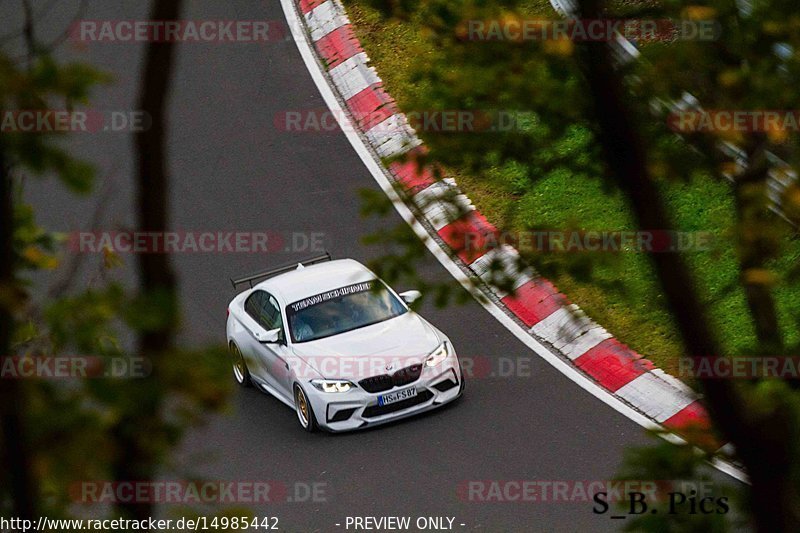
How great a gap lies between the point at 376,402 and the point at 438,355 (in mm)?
747

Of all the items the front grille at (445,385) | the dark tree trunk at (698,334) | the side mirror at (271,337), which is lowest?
the front grille at (445,385)

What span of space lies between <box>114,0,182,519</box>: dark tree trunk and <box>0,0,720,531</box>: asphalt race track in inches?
161

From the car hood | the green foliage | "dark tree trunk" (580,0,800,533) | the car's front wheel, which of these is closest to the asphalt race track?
the car's front wheel

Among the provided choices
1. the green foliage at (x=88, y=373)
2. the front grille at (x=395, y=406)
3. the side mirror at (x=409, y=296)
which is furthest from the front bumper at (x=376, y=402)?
the green foliage at (x=88, y=373)

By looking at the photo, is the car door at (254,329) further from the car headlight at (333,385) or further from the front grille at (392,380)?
the front grille at (392,380)

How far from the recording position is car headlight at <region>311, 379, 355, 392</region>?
11.9m

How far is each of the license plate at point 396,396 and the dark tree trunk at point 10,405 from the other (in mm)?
8293

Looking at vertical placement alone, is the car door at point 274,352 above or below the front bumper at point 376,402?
above

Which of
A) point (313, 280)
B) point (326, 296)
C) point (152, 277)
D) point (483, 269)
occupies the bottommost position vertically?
point (326, 296)

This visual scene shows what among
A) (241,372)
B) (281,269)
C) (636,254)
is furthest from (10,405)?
(636,254)

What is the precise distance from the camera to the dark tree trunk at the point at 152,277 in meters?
3.48

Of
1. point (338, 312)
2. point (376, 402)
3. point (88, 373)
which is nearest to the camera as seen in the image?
point (88, 373)

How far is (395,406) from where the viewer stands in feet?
39.2

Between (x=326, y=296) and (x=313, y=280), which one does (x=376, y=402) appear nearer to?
(x=326, y=296)
